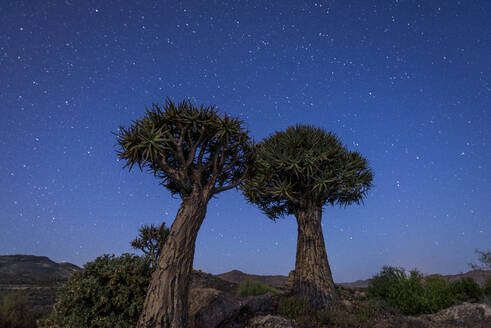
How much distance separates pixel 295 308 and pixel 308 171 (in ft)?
18.2

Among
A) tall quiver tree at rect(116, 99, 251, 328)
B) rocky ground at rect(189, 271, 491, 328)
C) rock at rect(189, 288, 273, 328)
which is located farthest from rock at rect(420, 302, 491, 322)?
tall quiver tree at rect(116, 99, 251, 328)

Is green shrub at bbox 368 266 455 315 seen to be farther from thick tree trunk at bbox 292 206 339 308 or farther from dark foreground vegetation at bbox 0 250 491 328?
thick tree trunk at bbox 292 206 339 308

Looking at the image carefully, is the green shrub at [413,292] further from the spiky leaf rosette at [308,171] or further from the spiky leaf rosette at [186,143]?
the spiky leaf rosette at [186,143]

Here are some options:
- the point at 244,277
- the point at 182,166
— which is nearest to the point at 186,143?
the point at 182,166

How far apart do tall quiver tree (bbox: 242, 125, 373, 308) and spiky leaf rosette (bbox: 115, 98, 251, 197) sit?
2869 mm

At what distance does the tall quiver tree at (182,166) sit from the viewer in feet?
22.0

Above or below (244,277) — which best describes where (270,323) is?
below

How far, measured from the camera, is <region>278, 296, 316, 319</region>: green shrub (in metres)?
9.89

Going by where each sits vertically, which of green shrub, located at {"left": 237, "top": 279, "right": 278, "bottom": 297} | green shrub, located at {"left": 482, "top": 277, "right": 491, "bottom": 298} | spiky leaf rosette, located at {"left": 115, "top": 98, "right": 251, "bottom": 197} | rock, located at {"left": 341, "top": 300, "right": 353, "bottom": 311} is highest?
spiky leaf rosette, located at {"left": 115, "top": 98, "right": 251, "bottom": 197}

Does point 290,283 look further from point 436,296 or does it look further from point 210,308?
point 210,308

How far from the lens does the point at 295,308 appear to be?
10.1 m

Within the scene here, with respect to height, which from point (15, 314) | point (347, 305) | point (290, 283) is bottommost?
point (15, 314)

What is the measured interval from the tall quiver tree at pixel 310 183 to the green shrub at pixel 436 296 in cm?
421

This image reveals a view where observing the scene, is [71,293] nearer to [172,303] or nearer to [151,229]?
[172,303]
